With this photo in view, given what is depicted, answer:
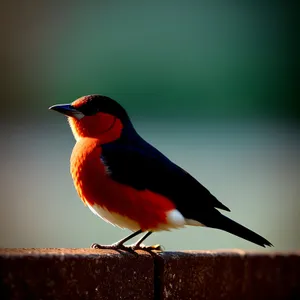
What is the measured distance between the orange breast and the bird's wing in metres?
0.04

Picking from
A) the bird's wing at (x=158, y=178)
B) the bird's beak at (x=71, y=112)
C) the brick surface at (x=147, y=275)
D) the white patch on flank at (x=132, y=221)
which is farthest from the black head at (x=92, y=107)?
the brick surface at (x=147, y=275)

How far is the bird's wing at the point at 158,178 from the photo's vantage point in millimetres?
5031

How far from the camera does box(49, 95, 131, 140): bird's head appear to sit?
530 centimetres

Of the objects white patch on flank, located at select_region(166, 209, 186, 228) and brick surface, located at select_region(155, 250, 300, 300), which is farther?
white patch on flank, located at select_region(166, 209, 186, 228)

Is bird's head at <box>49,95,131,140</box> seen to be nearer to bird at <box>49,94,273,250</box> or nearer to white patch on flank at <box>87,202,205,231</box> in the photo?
bird at <box>49,94,273,250</box>

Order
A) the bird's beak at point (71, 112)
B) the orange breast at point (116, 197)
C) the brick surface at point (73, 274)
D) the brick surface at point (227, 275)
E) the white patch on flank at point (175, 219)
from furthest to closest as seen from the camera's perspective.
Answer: the bird's beak at point (71, 112) < the white patch on flank at point (175, 219) < the orange breast at point (116, 197) < the brick surface at point (227, 275) < the brick surface at point (73, 274)

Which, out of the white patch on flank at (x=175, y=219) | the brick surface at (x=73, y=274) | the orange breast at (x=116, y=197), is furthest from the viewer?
the white patch on flank at (x=175, y=219)

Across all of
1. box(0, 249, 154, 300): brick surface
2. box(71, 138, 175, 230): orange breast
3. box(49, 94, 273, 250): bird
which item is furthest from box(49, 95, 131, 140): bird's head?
→ box(0, 249, 154, 300): brick surface

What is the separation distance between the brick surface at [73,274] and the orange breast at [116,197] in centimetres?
69

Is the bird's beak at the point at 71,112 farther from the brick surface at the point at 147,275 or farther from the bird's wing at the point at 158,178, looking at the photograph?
the brick surface at the point at 147,275

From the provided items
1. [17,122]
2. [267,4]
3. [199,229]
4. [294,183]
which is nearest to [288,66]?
[267,4]

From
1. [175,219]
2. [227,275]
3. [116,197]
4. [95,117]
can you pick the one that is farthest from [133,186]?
[227,275]

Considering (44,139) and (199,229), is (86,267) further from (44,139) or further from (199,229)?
(44,139)

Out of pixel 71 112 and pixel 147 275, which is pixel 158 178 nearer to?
pixel 71 112
